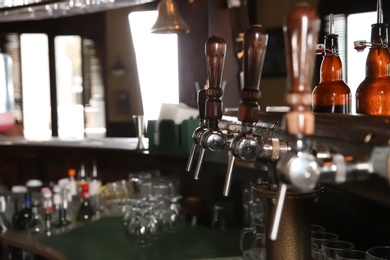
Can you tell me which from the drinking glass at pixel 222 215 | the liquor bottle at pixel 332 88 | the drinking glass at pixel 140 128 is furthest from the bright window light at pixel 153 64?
the liquor bottle at pixel 332 88

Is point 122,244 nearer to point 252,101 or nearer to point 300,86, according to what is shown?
point 252,101

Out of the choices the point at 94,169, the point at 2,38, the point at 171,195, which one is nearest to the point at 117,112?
the point at 2,38

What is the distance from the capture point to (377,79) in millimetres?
1176

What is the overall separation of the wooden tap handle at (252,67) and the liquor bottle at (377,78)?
41 centimetres

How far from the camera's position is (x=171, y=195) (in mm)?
2510

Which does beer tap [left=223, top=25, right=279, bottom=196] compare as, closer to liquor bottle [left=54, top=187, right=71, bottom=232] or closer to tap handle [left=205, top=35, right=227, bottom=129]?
tap handle [left=205, top=35, right=227, bottom=129]

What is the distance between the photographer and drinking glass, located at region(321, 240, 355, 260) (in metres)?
1.18

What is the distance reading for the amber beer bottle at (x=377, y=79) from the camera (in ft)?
3.77

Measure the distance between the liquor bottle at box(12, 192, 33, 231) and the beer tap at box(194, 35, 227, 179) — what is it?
2.11m

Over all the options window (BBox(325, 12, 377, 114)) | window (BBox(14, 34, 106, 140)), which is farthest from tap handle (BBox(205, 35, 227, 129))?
window (BBox(14, 34, 106, 140))

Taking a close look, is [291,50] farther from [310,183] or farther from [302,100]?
[310,183]

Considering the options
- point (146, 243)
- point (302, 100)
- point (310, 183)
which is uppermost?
point (302, 100)

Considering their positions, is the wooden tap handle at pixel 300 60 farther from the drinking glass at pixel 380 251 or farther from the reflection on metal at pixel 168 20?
the reflection on metal at pixel 168 20

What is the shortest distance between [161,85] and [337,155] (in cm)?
643
